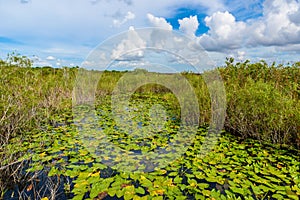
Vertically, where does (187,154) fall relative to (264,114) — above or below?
below

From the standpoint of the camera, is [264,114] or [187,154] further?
[264,114]

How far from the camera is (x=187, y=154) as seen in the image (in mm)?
3115

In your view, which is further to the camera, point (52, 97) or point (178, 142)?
point (52, 97)

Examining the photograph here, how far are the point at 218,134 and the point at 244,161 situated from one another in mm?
1156

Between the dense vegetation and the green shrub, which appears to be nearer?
the dense vegetation

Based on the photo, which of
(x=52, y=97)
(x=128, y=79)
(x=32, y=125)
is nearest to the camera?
(x=32, y=125)

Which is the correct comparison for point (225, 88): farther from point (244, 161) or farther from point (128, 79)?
point (128, 79)

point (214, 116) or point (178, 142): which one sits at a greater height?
point (214, 116)

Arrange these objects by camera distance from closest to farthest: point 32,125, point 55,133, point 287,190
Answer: point 287,190
point 55,133
point 32,125

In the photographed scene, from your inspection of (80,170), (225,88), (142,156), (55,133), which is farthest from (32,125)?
(225,88)

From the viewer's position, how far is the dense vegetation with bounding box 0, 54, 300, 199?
2.23 m

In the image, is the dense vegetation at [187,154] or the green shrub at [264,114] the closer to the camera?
the dense vegetation at [187,154]

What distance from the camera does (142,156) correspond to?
3.05 metres

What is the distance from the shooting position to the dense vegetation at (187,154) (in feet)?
7.32
